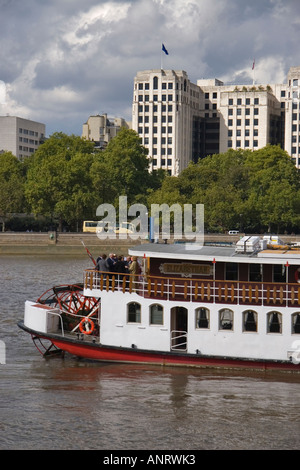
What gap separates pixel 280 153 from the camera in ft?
466

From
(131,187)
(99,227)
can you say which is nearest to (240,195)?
(131,187)

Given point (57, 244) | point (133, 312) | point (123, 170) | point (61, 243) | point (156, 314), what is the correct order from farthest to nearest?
point (123, 170) → point (61, 243) → point (57, 244) → point (133, 312) → point (156, 314)

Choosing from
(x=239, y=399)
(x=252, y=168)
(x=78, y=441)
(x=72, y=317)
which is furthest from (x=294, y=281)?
(x=252, y=168)

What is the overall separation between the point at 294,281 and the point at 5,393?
9865 millimetres

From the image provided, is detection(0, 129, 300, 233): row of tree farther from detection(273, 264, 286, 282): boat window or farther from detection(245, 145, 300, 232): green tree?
detection(273, 264, 286, 282): boat window

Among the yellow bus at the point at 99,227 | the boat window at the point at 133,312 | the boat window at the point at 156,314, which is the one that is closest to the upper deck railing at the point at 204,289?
the boat window at the point at 156,314

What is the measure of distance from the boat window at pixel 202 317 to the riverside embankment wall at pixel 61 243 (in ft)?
212

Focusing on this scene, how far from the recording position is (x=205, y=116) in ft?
601

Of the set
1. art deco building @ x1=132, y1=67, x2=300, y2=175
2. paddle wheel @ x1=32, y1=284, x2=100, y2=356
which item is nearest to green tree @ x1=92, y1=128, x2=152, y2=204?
art deco building @ x1=132, y1=67, x2=300, y2=175

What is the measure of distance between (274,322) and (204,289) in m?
2.53

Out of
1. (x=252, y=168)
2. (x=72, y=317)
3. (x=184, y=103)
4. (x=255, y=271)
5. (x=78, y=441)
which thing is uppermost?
(x=184, y=103)

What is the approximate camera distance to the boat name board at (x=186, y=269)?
27.7 m

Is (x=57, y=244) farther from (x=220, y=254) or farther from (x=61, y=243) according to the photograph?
(x=220, y=254)

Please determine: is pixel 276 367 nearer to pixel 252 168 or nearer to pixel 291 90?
pixel 252 168
